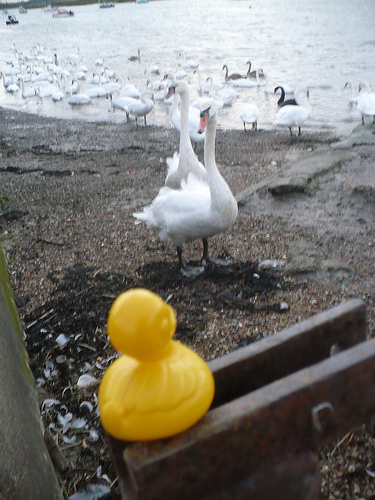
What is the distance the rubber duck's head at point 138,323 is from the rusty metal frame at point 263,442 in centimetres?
30

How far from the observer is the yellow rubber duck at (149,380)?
1.29 meters

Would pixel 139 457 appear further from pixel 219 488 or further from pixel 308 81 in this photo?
pixel 308 81

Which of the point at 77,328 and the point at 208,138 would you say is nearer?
the point at 77,328

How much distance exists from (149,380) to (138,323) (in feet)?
0.64

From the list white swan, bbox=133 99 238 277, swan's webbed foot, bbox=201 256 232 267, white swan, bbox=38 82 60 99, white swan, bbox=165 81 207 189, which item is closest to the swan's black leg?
white swan, bbox=133 99 238 277

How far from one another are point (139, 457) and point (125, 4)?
108 meters

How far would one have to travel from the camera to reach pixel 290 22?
153 feet

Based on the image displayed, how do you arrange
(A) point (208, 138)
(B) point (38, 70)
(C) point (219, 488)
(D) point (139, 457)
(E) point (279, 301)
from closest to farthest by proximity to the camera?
(D) point (139, 457)
(C) point (219, 488)
(E) point (279, 301)
(A) point (208, 138)
(B) point (38, 70)

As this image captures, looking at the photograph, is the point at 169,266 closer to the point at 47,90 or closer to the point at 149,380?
the point at 149,380

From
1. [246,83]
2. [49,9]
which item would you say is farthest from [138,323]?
[49,9]

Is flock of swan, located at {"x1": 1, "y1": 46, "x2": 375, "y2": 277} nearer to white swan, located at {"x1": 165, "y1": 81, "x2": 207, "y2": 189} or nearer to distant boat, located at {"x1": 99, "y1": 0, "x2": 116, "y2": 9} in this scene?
white swan, located at {"x1": 165, "y1": 81, "x2": 207, "y2": 189}

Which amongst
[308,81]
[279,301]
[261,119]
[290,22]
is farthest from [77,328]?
[290,22]

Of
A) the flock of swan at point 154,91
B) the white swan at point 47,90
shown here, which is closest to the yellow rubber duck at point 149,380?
the flock of swan at point 154,91

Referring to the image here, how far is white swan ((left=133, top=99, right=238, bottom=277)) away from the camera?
13.7 feet
